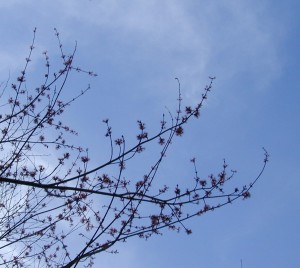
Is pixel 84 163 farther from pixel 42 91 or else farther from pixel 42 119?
pixel 42 91

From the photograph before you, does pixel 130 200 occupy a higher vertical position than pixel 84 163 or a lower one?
lower

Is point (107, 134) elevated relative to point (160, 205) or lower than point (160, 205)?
elevated

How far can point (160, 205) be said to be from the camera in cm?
482

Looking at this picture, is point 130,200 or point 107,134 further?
point 107,134

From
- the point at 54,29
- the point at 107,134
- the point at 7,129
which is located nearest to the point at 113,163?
A: the point at 107,134

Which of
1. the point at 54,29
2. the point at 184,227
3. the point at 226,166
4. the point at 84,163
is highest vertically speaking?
the point at 54,29

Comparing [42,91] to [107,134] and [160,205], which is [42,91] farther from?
[160,205]

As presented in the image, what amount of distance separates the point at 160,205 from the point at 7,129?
2.56 meters

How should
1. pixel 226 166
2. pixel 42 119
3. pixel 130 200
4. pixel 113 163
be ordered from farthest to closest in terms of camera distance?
1. pixel 42 119
2. pixel 226 166
3. pixel 113 163
4. pixel 130 200

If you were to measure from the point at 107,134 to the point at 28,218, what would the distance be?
1857 mm

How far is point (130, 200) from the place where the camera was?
446 centimetres

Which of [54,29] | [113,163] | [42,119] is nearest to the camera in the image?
[113,163]

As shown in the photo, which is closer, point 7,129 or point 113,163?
point 113,163

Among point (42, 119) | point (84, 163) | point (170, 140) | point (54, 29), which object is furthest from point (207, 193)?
point (54, 29)
